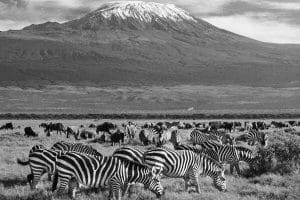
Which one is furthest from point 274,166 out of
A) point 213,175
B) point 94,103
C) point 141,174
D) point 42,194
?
point 94,103

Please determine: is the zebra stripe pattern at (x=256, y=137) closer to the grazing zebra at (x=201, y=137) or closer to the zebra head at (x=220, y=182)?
the grazing zebra at (x=201, y=137)

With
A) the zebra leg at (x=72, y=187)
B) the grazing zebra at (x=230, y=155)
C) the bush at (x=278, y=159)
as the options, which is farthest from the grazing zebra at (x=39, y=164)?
the bush at (x=278, y=159)

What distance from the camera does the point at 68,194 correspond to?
43.4 ft

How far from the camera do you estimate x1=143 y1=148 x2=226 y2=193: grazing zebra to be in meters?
14.2

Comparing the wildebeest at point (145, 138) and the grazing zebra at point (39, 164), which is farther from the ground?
the grazing zebra at point (39, 164)

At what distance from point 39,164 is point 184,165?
13.0 feet

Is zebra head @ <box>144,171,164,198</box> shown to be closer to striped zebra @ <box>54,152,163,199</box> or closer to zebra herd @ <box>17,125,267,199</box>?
zebra herd @ <box>17,125,267,199</box>

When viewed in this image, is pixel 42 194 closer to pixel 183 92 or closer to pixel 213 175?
pixel 213 175

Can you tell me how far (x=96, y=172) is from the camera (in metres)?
12.4

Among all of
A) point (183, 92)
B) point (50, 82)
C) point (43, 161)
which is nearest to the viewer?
point (43, 161)

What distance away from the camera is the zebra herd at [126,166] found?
12430 mm

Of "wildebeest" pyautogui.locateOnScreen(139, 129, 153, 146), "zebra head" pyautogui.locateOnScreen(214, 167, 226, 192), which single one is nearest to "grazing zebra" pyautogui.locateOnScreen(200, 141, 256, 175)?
"zebra head" pyautogui.locateOnScreen(214, 167, 226, 192)

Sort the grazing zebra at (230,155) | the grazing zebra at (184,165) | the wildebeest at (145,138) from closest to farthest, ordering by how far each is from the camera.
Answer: the grazing zebra at (184,165), the grazing zebra at (230,155), the wildebeest at (145,138)

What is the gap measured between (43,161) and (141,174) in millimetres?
3270
